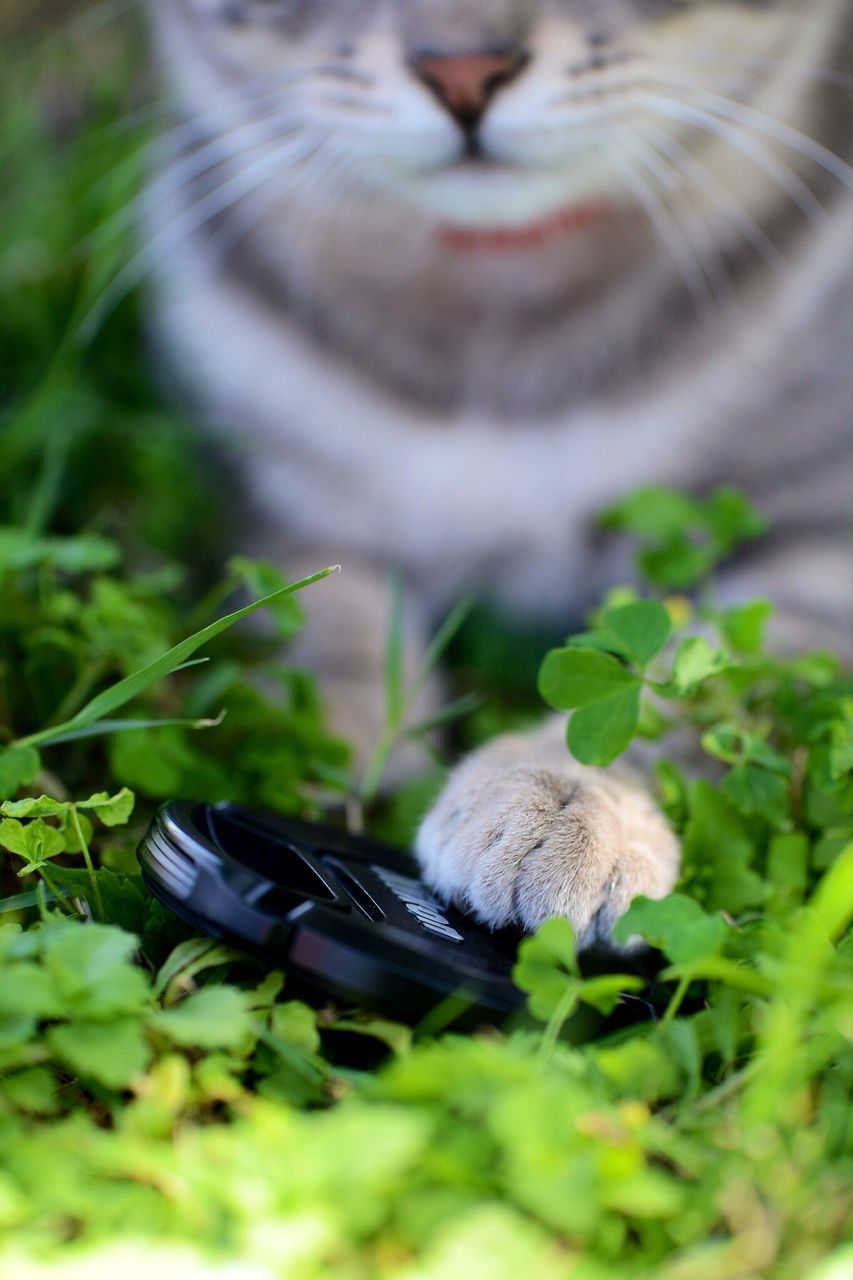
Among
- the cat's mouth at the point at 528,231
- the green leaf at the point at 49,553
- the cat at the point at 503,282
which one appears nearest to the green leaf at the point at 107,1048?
the green leaf at the point at 49,553

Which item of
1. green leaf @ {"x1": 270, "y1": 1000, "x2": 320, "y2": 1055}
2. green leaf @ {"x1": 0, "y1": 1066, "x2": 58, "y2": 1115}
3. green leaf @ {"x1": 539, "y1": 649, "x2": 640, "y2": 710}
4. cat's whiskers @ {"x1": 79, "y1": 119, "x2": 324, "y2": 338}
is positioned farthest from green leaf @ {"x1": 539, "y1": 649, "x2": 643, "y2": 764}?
cat's whiskers @ {"x1": 79, "y1": 119, "x2": 324, "y2": 338}

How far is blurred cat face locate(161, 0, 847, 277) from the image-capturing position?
103cm

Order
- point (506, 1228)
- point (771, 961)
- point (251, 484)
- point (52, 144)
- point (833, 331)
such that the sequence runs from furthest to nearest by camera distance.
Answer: point (52, 144) → point (251, 484) → point (833, 331) → point (771, 961) → point (506, 1228)

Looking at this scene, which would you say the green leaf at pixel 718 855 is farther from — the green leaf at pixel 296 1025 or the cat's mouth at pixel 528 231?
the cat's mouth at pixel 528 231

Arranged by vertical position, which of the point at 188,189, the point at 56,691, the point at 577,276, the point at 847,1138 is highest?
the point at 188,189

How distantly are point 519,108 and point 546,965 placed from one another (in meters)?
0.79

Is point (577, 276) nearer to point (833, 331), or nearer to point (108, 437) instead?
point (833, 331)

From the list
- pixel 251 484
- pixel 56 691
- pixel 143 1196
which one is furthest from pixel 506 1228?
pixel 251 484

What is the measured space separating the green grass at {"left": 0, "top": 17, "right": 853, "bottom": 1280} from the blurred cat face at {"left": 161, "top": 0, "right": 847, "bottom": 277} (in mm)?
422

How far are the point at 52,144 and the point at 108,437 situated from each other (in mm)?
822

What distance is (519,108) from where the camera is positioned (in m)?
1.03

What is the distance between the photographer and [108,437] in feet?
4.50

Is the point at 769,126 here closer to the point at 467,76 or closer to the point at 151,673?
the point at 467,76

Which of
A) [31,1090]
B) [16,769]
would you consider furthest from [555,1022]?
[16,769]
